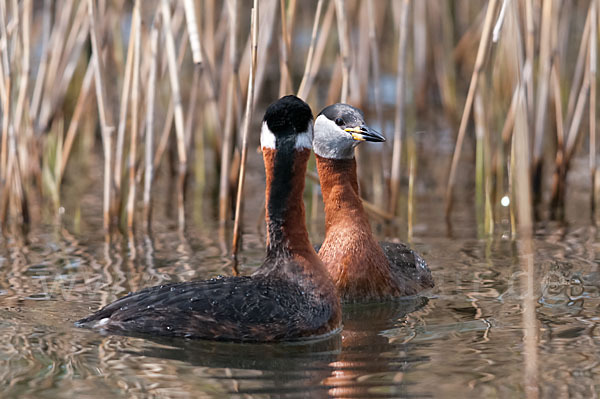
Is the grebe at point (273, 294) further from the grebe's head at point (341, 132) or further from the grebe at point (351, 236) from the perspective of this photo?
the grebe's head at point (341, 132)

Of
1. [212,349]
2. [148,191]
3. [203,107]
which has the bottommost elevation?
[212,349]

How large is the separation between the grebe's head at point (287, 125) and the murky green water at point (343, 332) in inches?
43.0

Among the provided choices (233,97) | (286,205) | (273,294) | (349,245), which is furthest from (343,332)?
(233,97)

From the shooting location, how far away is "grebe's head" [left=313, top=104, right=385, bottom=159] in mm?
6672

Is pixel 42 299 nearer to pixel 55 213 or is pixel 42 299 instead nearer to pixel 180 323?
pixel 180 323

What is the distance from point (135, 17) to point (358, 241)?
2.47 meters

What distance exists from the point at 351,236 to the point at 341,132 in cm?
70

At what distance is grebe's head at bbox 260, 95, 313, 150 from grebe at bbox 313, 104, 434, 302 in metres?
1.18

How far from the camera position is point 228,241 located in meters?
8.23

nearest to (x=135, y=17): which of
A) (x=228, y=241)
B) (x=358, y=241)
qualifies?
(x=228, y=241)

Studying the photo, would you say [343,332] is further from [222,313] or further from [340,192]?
[340,192]

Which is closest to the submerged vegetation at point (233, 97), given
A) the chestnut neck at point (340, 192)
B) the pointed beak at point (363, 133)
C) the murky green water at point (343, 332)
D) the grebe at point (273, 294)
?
the murky green water at point (343, 332)

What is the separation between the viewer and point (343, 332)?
5.75 metres

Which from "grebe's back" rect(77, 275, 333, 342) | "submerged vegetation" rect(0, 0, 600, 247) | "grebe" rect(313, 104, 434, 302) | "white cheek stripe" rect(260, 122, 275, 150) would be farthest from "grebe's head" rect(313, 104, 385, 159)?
"grebe's back" rect(77, 275, 333, 342)
